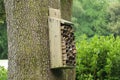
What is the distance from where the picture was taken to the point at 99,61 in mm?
8570

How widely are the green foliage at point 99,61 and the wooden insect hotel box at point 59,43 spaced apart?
4115 millimetres

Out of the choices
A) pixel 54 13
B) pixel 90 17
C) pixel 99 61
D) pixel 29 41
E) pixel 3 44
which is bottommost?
pixel 99 61

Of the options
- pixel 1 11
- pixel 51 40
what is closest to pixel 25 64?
pixel 51 40

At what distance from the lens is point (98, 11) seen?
2254 inches

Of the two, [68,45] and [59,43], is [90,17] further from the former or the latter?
[59,43]

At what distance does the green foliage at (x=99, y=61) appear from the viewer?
8.39 m

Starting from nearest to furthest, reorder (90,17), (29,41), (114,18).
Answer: (29,41), (114,18), (90,17)

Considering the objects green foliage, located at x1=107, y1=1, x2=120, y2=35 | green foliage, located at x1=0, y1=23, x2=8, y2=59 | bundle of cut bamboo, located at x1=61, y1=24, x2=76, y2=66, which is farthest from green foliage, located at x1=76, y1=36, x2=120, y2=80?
green foliage, located at x1=107, y1=1, x2=120, y2=35

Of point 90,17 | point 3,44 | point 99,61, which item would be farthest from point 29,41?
point 90,17

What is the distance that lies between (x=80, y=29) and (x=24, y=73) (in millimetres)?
50158

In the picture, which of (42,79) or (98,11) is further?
(98,11)

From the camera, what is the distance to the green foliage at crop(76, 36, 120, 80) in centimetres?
839

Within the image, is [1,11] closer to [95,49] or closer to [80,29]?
[95,49]

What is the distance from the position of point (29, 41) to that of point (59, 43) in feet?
0.96
